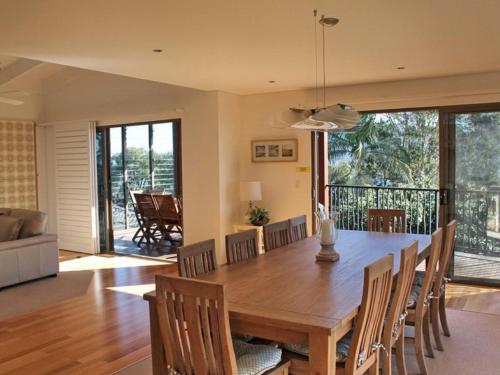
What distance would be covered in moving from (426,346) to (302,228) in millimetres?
1403

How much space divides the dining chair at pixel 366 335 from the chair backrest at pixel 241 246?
0.90 m

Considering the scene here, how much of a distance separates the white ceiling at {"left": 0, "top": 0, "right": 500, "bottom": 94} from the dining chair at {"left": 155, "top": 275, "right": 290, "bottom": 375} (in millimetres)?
1688

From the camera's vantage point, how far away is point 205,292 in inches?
76.0

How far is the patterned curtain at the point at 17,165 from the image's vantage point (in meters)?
7.41

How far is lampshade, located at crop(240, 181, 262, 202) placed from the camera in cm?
606

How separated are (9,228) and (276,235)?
354cm

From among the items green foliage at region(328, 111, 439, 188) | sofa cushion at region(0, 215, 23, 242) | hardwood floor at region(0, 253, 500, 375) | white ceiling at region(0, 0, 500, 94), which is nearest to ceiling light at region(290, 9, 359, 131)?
white ceiling at region(0, 0, 500, 94)

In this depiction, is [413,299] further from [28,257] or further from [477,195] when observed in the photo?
[28,257]

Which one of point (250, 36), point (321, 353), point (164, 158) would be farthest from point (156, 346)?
point (164, 158)

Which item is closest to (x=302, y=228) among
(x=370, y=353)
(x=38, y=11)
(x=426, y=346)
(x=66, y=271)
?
(x=426, y=346)

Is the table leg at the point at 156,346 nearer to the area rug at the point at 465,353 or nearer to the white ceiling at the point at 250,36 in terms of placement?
the area rug at the point at 465,353

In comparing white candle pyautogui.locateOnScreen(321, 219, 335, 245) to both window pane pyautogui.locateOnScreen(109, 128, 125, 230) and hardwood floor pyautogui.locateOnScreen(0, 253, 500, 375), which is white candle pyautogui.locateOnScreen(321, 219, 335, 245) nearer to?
hardwood floor pyautogui.locateOnScreen(0, 253, 500, 375)

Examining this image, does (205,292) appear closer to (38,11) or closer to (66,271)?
(38,11)

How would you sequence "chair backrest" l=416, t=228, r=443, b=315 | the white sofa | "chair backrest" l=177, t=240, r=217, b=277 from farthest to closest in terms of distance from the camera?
1. the white sofa
2. "chair backrest" l=416, t=228, r=443, b=315
3. "chair backrest" l=177, t=240, r=217, b=277
